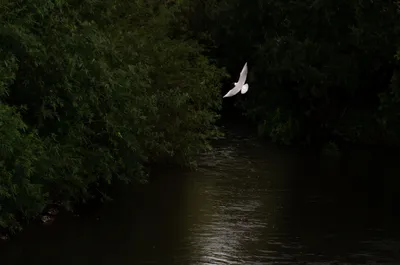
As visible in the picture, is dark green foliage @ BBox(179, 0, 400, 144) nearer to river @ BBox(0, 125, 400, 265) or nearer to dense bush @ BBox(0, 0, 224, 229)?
river @ BBox(0, 125, 400, 265)

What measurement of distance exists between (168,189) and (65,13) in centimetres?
629

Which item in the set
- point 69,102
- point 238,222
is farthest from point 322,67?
point 69,102

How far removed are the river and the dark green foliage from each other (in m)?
4.32

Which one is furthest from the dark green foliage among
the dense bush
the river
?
the dense bush

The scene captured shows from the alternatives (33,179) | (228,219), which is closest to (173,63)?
(228,219)

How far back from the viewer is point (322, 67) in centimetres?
3130

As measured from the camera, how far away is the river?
56.4 feet

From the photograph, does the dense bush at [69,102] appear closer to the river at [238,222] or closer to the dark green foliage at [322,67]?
the river at [238,222]

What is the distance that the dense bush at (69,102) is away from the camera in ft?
53.6

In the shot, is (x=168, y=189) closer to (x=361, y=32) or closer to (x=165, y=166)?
(x=165, y=166)

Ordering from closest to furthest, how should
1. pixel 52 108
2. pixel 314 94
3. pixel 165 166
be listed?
pixel 52 108, pixel 165 166, pixel 314 94

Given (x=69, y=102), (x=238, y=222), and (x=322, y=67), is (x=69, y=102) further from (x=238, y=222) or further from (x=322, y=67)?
(x=322, y=67)

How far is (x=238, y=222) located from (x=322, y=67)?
41.1ft

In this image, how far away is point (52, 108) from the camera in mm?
18297
